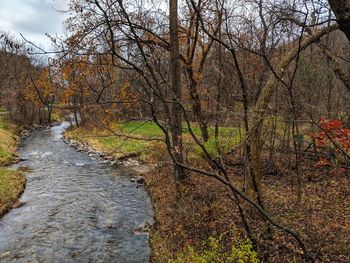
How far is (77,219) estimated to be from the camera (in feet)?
37.4

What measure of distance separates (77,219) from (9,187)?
15.4 ft

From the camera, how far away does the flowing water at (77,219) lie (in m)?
9.00

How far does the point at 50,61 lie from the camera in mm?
7797

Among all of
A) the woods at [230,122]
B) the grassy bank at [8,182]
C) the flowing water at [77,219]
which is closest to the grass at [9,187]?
the grassy bank at [8,182]

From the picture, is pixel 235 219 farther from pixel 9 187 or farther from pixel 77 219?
pixel 9 187

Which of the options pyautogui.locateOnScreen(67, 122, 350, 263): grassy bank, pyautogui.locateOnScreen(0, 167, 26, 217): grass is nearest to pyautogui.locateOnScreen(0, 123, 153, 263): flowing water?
pyautogui.locateOnScreen(0, 167, 26, 217): grass

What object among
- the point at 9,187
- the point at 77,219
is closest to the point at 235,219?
the point at 77,219

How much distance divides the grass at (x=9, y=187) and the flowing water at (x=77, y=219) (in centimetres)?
32

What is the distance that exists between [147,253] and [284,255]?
3.53m

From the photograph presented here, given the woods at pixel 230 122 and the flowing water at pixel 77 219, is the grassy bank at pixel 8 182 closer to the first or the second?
the flowing water at pixel 77 219

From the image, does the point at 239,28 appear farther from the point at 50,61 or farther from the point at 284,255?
the point at 284,255

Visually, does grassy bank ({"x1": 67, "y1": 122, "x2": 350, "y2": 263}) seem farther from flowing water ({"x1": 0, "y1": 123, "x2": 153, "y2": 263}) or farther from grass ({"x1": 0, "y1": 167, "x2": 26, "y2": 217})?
grass ({"x1": 0, "y1": 167, "x2": 26, "y2": 217})

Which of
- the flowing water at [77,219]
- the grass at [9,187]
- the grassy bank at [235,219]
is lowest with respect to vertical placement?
the flowing water at [77,219]

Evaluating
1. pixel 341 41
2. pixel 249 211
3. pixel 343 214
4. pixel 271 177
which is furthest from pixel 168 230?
pixel 341 41
